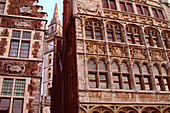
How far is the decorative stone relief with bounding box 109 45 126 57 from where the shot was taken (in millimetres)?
12954

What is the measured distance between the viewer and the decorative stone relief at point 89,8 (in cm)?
1388

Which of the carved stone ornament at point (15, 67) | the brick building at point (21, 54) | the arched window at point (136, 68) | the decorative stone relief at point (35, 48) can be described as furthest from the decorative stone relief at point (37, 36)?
the arched window at point (136, 68)

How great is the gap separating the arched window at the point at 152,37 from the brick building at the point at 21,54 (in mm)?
7832

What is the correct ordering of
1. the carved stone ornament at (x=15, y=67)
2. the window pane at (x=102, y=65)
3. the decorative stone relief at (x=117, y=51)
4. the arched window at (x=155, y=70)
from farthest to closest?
the arched window at (x=155, y=70) → the decorative stone relief at (x=117, y=51) → the window pane at (x=102, y=65) → the carved stone ornament at (x=15, y=67)

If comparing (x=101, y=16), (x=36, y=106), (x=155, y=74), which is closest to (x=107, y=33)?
(x=101, y=16)

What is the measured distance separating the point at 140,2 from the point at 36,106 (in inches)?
464

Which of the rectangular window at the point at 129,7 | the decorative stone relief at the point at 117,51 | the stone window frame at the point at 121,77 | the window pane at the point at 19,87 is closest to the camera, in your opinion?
the window pane at the point at 19,87

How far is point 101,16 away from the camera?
553 inches

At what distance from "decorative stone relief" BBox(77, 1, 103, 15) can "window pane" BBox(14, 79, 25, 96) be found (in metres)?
6.37

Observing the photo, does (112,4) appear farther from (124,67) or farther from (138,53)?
(124,67)

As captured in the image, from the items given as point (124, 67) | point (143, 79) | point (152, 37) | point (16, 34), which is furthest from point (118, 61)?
point (16, 34)

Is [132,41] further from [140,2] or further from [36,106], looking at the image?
[36,106]

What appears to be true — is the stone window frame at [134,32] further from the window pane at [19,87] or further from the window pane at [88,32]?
the window pane at [19,87]

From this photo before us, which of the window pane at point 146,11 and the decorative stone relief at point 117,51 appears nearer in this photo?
the decorative stone relief at point 117,51
